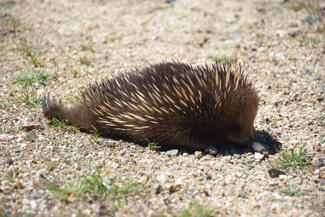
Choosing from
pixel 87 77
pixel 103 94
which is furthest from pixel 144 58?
pixel 103 94

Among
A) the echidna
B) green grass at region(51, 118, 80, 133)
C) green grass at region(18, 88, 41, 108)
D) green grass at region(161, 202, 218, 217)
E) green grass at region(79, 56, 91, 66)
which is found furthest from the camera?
green grass at region(79, 56, 91, 66)

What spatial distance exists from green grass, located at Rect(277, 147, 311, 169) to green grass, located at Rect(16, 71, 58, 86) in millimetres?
4010

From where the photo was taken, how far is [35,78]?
5.84 m

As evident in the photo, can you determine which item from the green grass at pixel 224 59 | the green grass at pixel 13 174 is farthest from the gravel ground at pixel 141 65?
the green grass at pixel 224 59

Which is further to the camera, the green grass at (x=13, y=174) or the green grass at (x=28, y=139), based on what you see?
the green grass at (x=28, y=139)

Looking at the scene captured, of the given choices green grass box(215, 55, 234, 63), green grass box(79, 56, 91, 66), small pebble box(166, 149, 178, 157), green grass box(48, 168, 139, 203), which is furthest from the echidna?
green grass box(79, 56, 91, 66)

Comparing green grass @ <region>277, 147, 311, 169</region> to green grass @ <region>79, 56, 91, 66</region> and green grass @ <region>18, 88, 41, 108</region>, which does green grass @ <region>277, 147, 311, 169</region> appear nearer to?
green grass @ <region>18, 88, 41, 108</region>

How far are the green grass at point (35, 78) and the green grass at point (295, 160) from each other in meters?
4.01

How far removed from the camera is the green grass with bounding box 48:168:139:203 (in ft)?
10.6

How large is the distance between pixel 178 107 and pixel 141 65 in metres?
2.55

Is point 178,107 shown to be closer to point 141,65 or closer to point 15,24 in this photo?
point 141,65

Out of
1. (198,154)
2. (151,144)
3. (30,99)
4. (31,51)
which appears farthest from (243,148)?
(31,51)

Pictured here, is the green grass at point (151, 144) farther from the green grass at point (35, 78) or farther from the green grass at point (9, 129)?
the green grass at point (35, 78)

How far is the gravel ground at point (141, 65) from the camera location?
3.32 m
